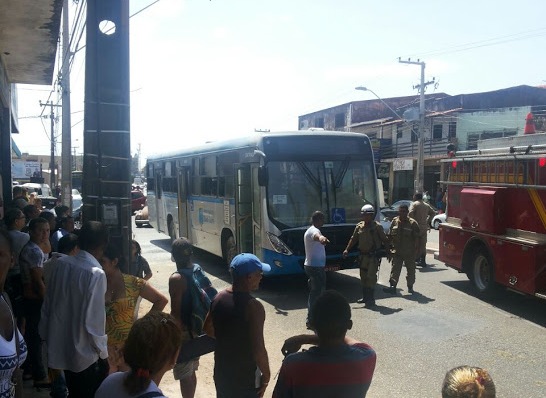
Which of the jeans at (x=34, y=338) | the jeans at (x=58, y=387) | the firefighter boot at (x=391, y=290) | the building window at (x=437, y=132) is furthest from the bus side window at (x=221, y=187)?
the building window at (x=437, y=132)

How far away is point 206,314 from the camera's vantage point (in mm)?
3900

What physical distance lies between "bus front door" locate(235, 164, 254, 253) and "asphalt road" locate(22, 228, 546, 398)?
0.99m

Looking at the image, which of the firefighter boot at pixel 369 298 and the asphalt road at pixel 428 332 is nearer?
the asphalt road at pixel 428 332

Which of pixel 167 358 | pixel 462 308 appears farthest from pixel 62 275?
pixel 462 308

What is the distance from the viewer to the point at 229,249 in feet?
36.4

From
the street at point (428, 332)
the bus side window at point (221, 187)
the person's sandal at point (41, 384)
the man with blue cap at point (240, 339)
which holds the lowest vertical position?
the street at point (428, 332)

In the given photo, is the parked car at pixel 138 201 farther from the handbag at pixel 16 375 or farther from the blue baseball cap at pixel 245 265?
the handbag at pixel 16 375

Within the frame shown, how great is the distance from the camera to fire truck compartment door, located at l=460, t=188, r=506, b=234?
8500mm

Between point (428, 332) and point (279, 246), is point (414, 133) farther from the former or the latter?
point (428, 332)

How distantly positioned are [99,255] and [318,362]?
5.92 ft

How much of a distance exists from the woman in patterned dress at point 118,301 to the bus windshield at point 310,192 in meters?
5.72

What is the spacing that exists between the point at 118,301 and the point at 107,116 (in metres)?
1.68

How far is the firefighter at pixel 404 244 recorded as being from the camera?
9266 mm

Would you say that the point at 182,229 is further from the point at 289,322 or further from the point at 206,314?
the point at 206,314
